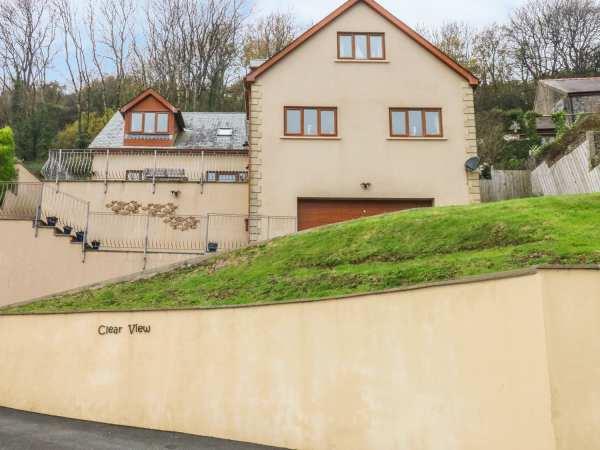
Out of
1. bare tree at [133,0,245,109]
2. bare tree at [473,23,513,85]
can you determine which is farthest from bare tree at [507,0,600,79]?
bare tree at [133,0,245,109]

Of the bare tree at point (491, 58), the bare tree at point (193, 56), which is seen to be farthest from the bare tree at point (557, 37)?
the bare tree at point (193, 56)

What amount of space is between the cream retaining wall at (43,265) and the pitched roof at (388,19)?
8.42 m

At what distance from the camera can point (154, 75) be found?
45.7 meters

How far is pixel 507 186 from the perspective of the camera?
91.9 ft

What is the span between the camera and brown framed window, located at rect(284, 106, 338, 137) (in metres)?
20.2

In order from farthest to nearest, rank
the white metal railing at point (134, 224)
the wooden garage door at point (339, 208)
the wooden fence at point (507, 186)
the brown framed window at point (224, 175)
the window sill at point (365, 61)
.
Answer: the wooden fence at point (507, 186)
the brown framed window at point (224, 175)
the window sill at point (365, 61)
the wooden garage door at point (339, 208)
the white metal railing at point (134, 224)

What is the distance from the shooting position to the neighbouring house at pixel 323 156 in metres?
19.8

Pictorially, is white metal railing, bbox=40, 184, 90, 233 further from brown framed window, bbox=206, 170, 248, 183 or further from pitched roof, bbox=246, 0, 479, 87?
pitched roof, bbox=246, 0, 479, 87

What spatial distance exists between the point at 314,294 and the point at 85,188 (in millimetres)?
13700

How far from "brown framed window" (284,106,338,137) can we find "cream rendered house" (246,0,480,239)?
4cm

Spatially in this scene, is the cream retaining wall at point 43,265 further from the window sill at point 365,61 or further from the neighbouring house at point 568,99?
the neighbouring house at point 568,99

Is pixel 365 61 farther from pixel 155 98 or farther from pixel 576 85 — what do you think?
pixel 576 85

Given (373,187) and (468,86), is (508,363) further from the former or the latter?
(468,86)

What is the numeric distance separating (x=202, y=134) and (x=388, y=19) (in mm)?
12698
